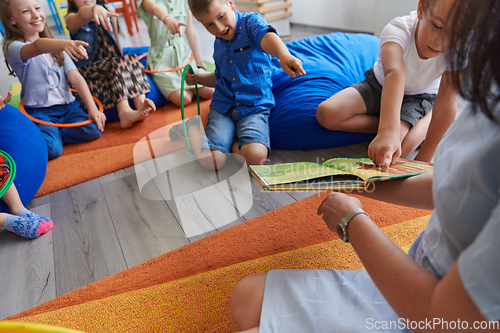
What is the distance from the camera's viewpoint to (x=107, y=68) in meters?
1.76

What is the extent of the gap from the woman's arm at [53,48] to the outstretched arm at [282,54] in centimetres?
73

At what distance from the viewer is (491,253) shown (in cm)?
28

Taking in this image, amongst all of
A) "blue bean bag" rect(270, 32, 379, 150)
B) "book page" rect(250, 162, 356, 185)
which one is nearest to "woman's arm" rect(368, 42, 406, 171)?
"book page" rect(250, 162, 356, 185)

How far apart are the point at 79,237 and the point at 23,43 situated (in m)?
0.96

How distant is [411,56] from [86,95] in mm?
1428

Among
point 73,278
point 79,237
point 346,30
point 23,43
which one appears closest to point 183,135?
point 79,237

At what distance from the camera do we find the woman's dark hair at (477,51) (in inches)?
11.5

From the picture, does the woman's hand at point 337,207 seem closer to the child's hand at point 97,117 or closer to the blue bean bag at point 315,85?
the blue bean bag at point 315,85

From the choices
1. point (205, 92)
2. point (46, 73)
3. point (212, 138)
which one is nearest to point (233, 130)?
point (212, 138)

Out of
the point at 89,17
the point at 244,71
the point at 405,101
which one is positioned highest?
the point at 89,17

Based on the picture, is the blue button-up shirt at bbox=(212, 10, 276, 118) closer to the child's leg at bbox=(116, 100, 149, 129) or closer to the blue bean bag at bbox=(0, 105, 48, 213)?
the child's leg at bbox=(116, 100, 149, 129)

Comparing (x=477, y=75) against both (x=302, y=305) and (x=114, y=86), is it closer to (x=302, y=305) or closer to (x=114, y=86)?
(x=302, y=305)

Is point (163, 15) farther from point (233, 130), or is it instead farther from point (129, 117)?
point (233, 130)

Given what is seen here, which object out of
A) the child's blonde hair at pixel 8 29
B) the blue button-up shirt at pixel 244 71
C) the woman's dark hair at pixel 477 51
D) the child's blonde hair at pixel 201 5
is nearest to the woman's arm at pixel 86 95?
the child's blonde hair at pixel 8 29
